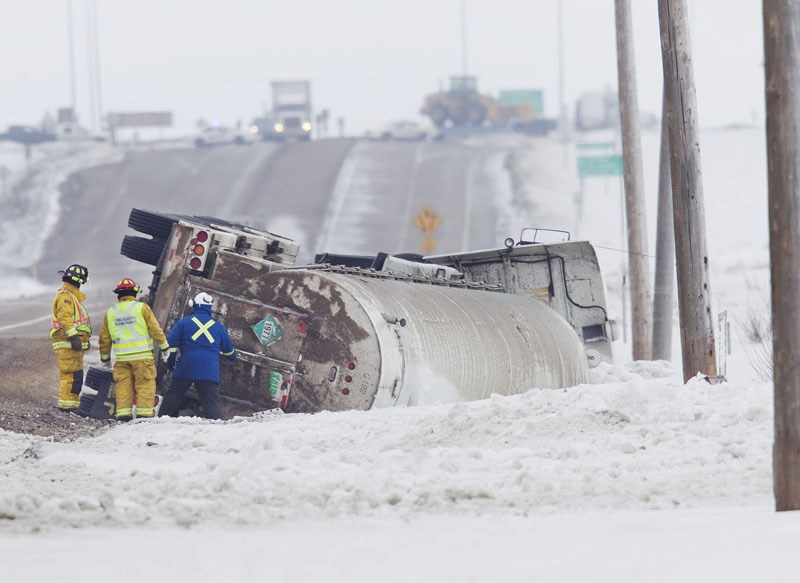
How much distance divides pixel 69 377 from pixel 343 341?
333 centimetres

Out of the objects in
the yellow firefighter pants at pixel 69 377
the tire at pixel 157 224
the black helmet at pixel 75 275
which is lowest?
the yellow firefighter pants at pixel 69 377

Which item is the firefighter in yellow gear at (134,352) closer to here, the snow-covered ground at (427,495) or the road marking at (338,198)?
the snow-covered ground at (427,495)

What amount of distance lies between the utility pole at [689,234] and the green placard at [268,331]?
13.1ft

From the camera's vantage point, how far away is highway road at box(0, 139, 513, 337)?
46500 mm

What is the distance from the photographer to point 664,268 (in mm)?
19156

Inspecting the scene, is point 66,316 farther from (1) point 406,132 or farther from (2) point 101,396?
(1) point 406,132

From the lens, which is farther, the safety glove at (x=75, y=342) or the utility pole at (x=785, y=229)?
the safety glove at (x=75, y=342)

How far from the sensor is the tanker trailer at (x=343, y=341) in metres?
12.1

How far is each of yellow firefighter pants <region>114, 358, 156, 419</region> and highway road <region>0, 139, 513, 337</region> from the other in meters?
22.5

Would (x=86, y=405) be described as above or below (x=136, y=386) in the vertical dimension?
below

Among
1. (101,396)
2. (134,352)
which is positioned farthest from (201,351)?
(101,396)

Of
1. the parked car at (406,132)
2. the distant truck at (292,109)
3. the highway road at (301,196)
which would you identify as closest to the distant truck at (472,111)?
the parked car at (406,132)

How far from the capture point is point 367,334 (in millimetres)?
12008

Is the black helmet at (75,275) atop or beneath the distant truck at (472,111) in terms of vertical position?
beneath
